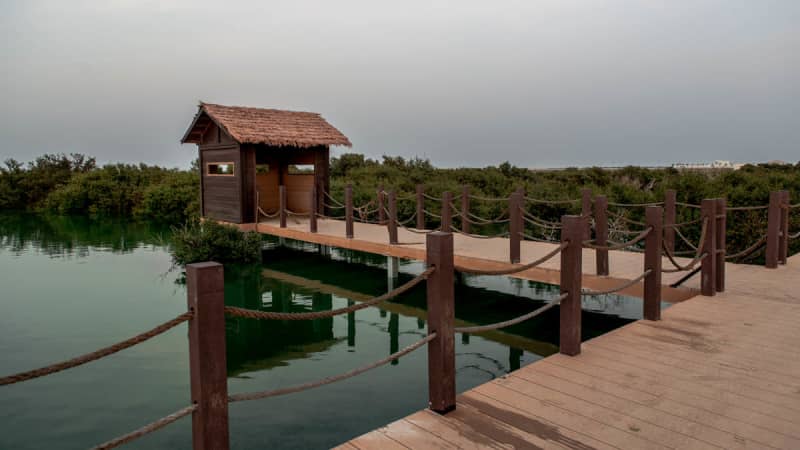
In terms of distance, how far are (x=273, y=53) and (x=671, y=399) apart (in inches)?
798

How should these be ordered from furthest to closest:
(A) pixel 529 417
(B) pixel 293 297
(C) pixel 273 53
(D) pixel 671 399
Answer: (C) pixel 273 53
(B) pixel 293 297
(D) pixel 671 399
(A) pixel 529 417

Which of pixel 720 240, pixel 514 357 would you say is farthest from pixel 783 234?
pixel 514 357

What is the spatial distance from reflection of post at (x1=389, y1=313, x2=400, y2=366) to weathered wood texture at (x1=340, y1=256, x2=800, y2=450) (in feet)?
11.0

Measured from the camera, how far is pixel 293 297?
1119 centimetres

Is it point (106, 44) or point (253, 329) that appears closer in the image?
point (253, 329)

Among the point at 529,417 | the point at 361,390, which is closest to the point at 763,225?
the point at 361,390

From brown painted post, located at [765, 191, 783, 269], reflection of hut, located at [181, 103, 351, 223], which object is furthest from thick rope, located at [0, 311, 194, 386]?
reflection of hut, located at [181, 103, 351, 223]

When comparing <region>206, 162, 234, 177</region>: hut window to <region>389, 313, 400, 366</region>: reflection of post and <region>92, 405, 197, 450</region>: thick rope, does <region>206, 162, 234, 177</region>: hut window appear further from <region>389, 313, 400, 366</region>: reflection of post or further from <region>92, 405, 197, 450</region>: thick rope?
<region>92, 405, 197, 450</region>: thick rope

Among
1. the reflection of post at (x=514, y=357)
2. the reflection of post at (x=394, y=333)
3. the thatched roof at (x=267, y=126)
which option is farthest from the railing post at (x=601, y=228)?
the thatched roof at (x=267, y=126)

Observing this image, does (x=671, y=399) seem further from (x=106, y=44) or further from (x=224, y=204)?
(x=106, y=44)

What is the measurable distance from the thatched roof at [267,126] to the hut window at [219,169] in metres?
0.84

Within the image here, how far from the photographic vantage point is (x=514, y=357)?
747 centimetres

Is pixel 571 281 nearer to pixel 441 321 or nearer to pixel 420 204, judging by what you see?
pixel 441 321

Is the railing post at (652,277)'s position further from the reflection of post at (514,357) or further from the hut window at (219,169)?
the hut window at (219,169)
